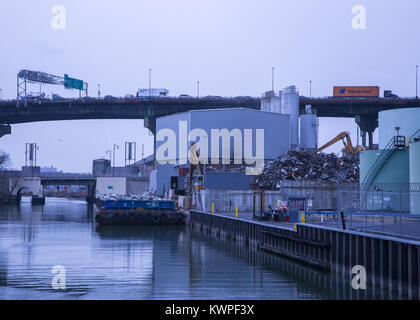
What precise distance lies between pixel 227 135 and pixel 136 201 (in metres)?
32.7

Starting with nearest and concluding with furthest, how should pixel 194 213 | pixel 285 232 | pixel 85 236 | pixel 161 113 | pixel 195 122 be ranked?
pixel 285 232
pixel 85 236
pixel 194 213
pixel 195 122
pixel 161 113

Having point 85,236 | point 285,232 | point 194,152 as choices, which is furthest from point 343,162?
point 285,232

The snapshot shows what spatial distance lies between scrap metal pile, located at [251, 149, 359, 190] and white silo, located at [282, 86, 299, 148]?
62.3 ft

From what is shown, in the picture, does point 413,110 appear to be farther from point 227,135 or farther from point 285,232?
point 227,135

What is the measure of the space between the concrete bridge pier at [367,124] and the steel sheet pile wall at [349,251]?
87888mm

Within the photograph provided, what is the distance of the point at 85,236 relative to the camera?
157 feet

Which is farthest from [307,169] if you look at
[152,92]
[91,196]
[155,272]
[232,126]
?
[91,196]

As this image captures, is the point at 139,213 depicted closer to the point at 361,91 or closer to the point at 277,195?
the point at 277,195

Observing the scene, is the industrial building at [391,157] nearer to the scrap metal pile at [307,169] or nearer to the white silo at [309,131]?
the scrap metal pile at [307,169]

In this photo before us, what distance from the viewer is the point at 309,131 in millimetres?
99688

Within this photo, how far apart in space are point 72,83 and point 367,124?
70650 mm

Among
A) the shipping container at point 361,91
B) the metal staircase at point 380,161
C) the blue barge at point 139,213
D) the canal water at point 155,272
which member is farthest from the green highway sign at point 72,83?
the metal staircase at point 380,161

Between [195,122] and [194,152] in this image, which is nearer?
[194,152]

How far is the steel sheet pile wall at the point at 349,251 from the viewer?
19562mm
